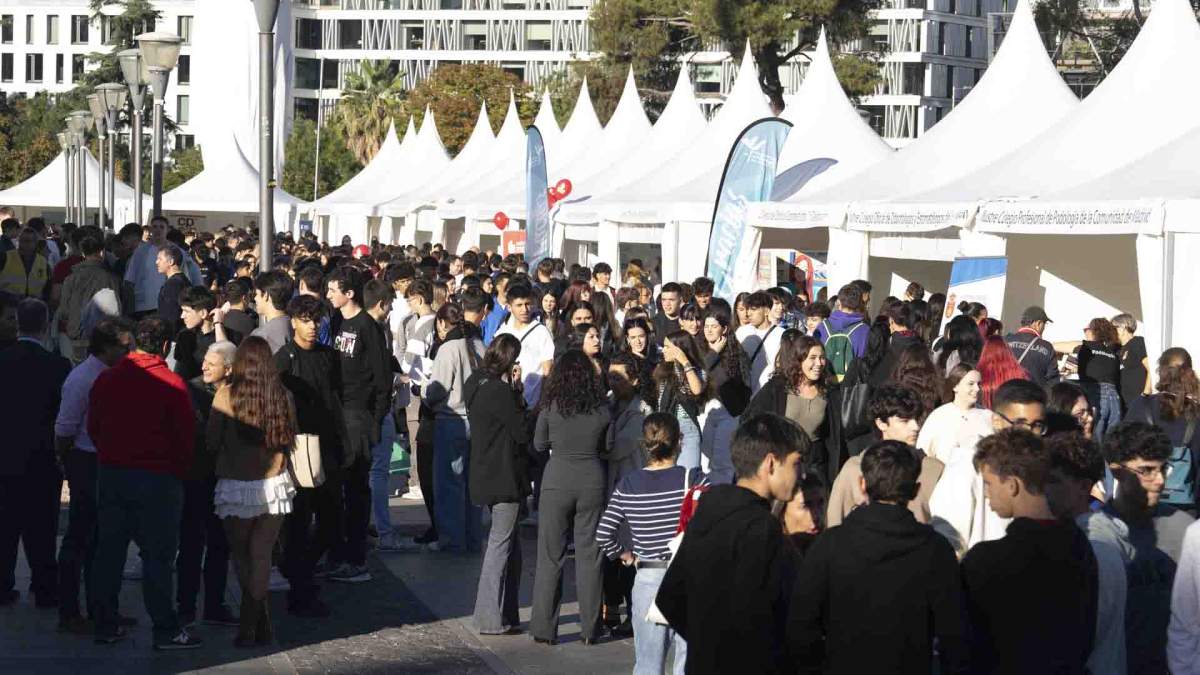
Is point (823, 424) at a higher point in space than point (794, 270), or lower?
lower

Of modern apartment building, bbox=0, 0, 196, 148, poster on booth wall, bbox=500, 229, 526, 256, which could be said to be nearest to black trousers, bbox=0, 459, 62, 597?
poster on booth wall, bbox=500, 229, 526, 256

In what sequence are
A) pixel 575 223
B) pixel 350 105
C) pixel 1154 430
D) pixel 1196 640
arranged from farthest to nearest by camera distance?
pixel 350 105 → pixel 575 223 → pixel 1154 430 → pixel 1196 640

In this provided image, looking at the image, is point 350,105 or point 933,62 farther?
point 933,62

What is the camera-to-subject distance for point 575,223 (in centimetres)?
2805

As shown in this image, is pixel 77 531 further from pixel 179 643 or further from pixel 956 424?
pixel 956 424

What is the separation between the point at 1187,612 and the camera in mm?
5750

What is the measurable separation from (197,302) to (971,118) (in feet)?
41.2

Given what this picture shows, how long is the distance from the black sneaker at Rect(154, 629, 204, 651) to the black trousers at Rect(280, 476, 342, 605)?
0.87 metres

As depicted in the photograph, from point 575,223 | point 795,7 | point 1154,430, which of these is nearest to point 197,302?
point 1154,430

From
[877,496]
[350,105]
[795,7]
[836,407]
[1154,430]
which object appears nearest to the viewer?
[877,496]

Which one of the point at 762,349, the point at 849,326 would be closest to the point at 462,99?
the point at 849,326

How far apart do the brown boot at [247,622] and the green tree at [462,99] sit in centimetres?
6728

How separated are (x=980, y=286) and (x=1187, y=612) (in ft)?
36.0

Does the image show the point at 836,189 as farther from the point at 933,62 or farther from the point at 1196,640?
the point at 933,62
